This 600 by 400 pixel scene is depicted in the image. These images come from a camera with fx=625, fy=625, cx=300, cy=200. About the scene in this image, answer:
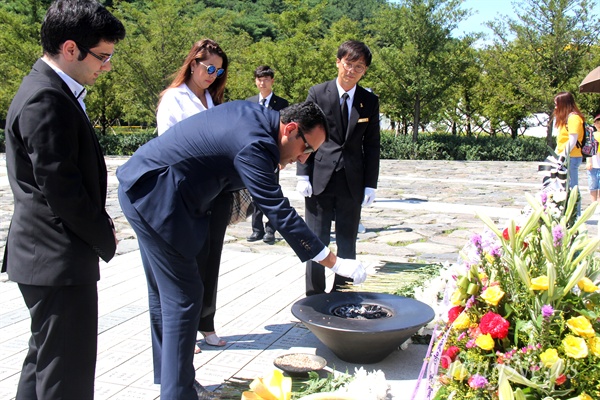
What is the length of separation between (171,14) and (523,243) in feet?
68.7

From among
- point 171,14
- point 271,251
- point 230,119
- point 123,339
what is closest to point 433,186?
point 271,251

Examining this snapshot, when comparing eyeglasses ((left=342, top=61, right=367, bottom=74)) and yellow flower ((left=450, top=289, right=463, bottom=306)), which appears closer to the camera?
yellow flower ((left=450, top=289, right=463, bottom=306))

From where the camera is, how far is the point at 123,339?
13.3 feet

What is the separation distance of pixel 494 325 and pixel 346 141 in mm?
2867

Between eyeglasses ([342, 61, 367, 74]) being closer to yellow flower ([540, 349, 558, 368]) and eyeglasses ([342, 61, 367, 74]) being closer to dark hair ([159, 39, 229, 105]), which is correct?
dark hair ([159, 39, 229, 105])

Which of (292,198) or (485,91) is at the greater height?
(485,91)

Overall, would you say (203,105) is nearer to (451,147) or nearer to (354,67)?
(354,67)

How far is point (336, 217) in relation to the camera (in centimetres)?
482

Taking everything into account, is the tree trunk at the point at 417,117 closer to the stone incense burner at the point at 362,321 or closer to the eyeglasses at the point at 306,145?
the stone incense burner at the point at 362,321

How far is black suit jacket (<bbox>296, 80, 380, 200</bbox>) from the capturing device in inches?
186

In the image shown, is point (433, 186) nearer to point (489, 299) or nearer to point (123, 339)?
point (123, 339)

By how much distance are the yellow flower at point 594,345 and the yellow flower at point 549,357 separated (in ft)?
0.37

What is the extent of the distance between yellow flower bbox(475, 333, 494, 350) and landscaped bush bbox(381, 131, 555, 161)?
777 inches

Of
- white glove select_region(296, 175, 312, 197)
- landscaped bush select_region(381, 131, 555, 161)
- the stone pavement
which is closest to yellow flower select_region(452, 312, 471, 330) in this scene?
the stone pavement
